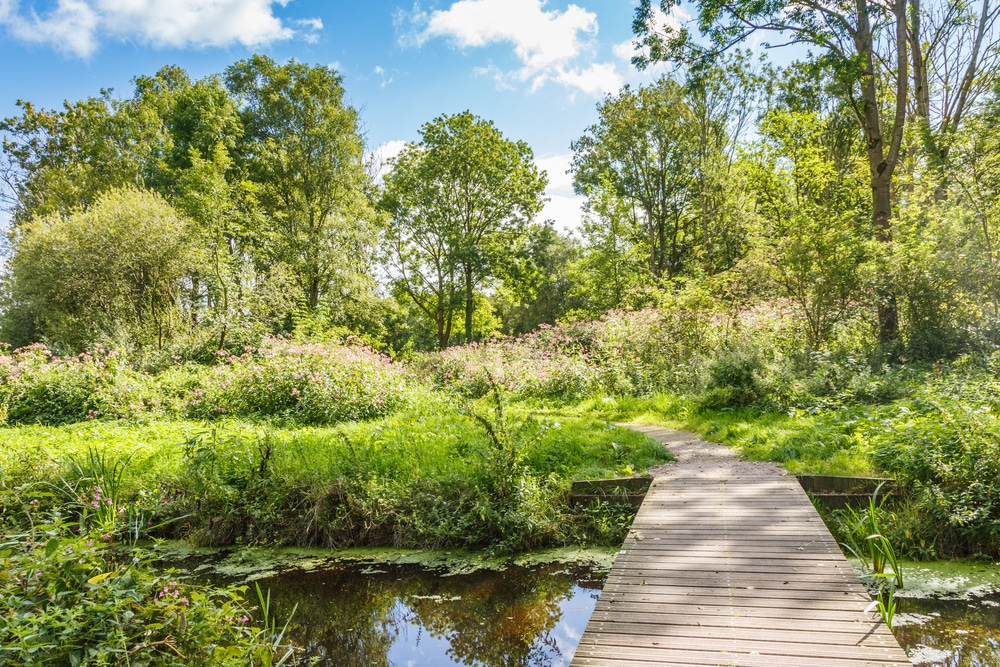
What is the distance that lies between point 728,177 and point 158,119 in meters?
24.9

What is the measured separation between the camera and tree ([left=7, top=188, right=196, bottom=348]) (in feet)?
56.7

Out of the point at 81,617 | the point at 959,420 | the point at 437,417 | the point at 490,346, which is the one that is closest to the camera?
the point at 81,617

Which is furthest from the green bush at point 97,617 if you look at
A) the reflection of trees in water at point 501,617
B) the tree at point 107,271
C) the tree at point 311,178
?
the tree at point 311,178

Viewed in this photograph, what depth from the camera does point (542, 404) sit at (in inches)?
457

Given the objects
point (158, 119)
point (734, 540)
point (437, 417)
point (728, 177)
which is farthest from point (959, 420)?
point (158, 119)

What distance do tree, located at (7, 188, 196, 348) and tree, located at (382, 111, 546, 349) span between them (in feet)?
31.4

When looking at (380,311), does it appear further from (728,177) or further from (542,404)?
(728,177)

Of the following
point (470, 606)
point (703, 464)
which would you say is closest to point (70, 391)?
point (470, 606)

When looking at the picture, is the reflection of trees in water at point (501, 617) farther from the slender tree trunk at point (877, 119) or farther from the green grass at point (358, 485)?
the slender tree trunk at point (877, 119)

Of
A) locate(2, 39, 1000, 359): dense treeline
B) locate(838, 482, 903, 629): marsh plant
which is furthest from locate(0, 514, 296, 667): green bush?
locate(2, 39, 1000, 359): dense treeline

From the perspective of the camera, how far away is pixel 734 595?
367 cm

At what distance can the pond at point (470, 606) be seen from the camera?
4.08 meters

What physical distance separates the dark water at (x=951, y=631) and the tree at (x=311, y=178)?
19.9 m

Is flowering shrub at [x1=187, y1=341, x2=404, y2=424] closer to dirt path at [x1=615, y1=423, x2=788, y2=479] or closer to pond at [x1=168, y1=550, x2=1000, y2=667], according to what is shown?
pond at [x1=168, y1=550, x2=1000, y2=667]
